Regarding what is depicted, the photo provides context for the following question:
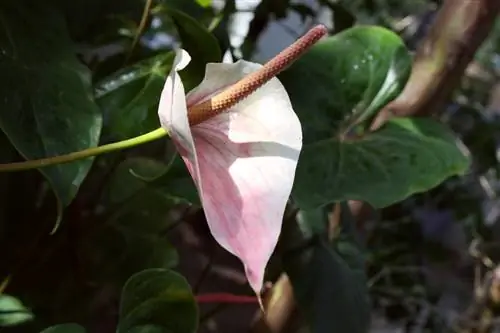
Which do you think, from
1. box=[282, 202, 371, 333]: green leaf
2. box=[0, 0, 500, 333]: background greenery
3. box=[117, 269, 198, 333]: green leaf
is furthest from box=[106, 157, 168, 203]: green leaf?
box=[117, 269, 198, 333]: green leaf

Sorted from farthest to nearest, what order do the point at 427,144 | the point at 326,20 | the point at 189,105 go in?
the point at 326,20 < the point at 427,144 < the point at 189,105

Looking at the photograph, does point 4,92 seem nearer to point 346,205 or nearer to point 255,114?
point 255,114

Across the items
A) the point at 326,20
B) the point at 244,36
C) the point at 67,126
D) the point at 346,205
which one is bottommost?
the point at 326,20

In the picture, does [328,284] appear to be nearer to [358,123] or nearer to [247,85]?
[358,123]

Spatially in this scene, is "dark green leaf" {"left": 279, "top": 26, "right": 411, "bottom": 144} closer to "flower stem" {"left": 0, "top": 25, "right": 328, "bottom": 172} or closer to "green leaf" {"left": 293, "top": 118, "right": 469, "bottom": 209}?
"green leaf" {"left": 293, "top": 118, "right": 469, "bottom": 209}

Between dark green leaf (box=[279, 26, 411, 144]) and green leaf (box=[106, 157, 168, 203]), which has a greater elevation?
dark green leaf (box=[279, 26, 411, 144])

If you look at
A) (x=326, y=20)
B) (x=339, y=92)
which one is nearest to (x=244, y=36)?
(x=339, y=92)

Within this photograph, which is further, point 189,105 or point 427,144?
point 427,144
